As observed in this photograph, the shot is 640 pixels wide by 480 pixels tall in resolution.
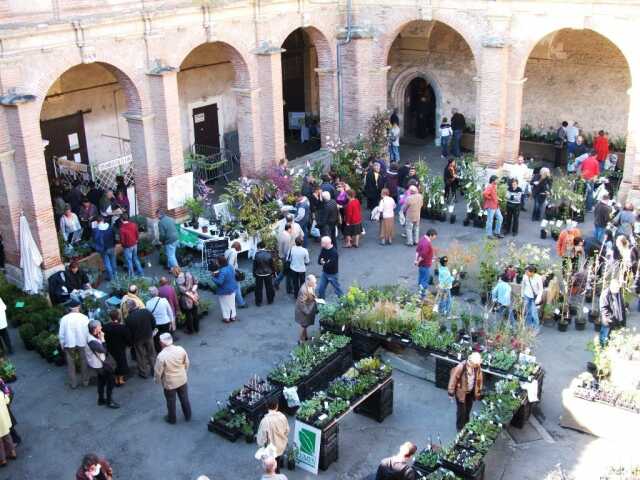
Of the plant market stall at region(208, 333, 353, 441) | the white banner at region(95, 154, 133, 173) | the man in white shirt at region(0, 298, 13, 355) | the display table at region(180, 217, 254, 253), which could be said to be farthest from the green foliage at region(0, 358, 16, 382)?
the white banner at region(95, 154, 133, 173)

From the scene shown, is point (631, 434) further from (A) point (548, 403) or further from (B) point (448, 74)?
(B) point (448, 74)

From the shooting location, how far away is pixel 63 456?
11.3m

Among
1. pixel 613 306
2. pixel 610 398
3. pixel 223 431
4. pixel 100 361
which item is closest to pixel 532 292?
pixel 613 306

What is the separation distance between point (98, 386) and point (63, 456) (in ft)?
4.55

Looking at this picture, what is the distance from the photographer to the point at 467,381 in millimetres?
10852

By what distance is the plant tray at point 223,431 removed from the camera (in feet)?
37.3

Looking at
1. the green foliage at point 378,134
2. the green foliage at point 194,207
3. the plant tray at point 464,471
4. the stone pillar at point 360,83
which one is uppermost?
the stone pillar at point 360,83

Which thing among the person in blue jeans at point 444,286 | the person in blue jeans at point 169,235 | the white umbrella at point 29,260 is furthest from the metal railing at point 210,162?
the person in blue jeans at point 444,286

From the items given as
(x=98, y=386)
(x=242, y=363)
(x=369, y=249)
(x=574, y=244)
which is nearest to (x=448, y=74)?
(x=369, y=249)

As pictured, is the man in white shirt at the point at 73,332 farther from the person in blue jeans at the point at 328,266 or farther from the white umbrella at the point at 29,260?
the person in blue jeans at the point at 328,266

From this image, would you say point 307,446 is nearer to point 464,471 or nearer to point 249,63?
point 464,471

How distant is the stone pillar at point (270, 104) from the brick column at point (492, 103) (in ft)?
17.1

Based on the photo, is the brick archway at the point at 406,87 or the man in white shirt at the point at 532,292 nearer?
the man in white shirt at the point at 532,292

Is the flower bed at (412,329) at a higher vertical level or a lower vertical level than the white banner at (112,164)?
lower
